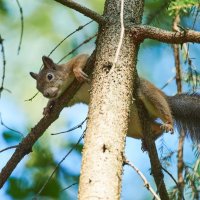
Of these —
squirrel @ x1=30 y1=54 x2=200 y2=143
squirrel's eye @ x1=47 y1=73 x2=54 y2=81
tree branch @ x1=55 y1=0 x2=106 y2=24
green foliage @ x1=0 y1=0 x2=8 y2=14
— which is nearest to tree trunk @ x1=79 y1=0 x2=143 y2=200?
tree branch @ x1=55 y1=0 x2=106 y2=24

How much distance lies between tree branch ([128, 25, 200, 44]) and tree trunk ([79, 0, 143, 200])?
0.04m

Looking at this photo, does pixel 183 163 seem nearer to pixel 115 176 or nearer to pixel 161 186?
pixel 161 186

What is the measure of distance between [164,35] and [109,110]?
0.40 metres

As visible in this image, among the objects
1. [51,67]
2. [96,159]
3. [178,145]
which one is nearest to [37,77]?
[51,67]

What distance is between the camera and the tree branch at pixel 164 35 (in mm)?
1954

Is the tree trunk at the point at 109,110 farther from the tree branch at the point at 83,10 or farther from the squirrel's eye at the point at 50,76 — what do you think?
the squirrel's eye at the point at 50,76

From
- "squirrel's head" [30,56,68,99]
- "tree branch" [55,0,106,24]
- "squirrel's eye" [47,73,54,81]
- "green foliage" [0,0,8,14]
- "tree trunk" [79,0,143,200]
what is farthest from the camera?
"green foliage" [0,0,8,14]

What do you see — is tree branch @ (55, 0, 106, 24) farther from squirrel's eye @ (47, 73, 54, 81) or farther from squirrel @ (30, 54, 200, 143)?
squirrel's eye @ (47, 73, 54, 81)

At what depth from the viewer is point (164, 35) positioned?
203 cm

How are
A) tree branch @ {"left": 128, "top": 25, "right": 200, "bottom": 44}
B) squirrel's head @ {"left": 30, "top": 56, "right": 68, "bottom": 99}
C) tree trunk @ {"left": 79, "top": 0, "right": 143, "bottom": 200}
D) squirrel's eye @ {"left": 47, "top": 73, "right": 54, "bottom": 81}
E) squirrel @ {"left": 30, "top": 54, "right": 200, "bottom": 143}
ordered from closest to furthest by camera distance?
tree trunk @ {"left": 79, "top": 0, "right": 143, "bottom": 200}
tree branch @ {"left": 128, "top": 25, "right": 200, "bottom": 44}
squirrel @ {"left": 30, "top": 54, "right": 200, "bottom": 143}
squirrel's head @ {"left": 30, "top": 56, "right": 68, "bottom": 99}
squirrel's eye @ {"left": 47, "top": 73, "right": 54, "bottom": 81}

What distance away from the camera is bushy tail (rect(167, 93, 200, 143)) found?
3339 millimetres

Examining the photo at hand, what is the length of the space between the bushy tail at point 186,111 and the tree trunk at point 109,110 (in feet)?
4.20

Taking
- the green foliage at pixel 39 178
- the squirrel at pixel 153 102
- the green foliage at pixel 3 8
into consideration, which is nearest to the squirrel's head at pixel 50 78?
the squirrel at pixel 153 102

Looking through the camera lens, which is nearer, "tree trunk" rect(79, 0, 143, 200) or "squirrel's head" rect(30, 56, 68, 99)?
"tree trunk" rect(79, 0, 143, 200)
